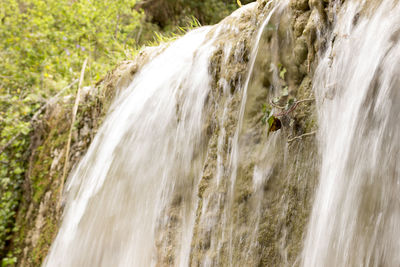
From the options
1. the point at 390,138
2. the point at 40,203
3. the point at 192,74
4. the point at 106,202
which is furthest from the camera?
the point at 40,203

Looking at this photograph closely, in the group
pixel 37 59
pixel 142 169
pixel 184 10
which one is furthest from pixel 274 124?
pixel 184 10

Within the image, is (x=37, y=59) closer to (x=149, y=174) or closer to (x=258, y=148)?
(x=149, y=174)

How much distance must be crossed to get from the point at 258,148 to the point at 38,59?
19.5 feet

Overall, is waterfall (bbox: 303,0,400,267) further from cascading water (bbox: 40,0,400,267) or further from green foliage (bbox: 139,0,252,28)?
green foliage (bbox: 139,0,252,28)

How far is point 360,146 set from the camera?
4.28ft

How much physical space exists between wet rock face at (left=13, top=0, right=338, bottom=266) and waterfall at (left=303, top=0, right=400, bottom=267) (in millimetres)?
130

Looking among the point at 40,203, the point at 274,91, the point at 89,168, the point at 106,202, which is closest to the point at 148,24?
the point at 40,203

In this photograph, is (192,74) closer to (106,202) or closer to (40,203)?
(106,202)

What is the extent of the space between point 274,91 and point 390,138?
725mm

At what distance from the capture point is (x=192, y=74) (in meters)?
2.50

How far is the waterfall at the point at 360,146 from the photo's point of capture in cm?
120

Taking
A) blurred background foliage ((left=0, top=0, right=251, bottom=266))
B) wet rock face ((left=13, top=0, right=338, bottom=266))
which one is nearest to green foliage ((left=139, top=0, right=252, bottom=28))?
blurred background foliage ((left=0, top=0, right=251, bottom=266))

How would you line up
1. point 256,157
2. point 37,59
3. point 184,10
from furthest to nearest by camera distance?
1. point 184,10
2. point 37,59
3. point 256,157

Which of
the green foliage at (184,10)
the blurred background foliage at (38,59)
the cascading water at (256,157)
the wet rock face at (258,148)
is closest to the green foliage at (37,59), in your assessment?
the blurred background foliage at (38,59)
